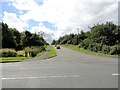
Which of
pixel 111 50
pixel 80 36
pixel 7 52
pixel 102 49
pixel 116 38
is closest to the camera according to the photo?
pixel 7 52

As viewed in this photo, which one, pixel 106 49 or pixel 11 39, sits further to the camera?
pixel 11 39

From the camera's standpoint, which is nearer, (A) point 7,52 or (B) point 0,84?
(B) point 0,84

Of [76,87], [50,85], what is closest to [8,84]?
[50,85]

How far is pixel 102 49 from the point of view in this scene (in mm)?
57219

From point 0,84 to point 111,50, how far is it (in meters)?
Answer: 40.4

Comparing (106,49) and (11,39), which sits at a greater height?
(11,39)

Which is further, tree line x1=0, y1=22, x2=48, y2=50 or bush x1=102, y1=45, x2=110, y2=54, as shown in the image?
tree line x1=0, y1=22, x2=48, y2=50

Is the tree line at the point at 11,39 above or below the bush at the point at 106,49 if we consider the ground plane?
above

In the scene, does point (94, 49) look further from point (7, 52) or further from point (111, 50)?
point (7, 52)

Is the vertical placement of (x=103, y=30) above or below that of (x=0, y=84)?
above

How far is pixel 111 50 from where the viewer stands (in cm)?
5047

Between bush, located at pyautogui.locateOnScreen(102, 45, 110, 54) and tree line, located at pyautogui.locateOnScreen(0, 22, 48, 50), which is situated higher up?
tree line, located at pyautogui.locateOnScreen(0, 22, 48, 50)

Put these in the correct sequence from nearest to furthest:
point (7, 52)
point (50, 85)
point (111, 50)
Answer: point (50, 85)
point (7, 52)
point (111, 50)

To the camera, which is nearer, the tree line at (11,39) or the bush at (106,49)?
the bush at (106,49)
